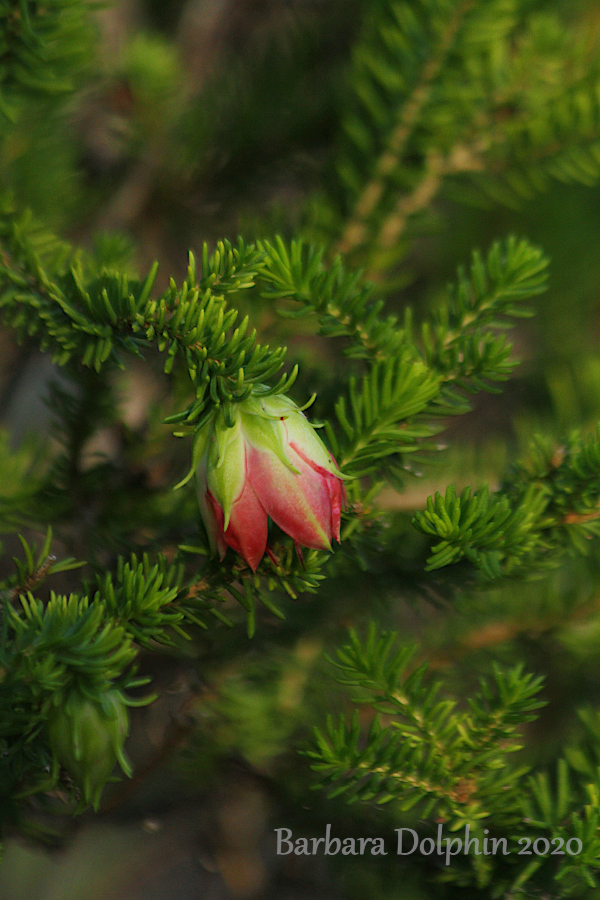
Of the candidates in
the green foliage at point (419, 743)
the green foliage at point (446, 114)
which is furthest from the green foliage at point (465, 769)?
the green foliage at point (446, 114)

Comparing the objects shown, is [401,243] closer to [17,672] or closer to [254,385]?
[254,385]

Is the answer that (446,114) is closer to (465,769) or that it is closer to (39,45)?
(39,45)

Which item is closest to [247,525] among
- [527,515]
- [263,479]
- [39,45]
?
[263,479]

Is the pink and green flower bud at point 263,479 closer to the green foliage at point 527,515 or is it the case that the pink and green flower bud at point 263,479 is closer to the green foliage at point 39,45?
the green foliage at point 527,515

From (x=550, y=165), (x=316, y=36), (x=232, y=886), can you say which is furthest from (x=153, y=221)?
(x=232, y=886)

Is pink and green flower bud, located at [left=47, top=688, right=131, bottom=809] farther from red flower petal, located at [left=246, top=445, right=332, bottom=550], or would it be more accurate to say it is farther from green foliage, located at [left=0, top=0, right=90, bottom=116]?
green foliage, located at [left=0, top=0, right=90, bottom=116]
